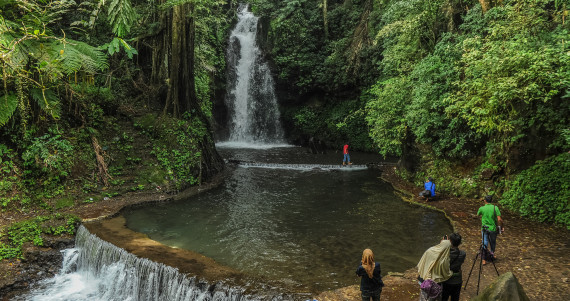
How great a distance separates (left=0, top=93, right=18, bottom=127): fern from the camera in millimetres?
9867

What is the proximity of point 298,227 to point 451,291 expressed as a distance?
6097 mm

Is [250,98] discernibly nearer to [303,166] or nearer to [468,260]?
[303,166]

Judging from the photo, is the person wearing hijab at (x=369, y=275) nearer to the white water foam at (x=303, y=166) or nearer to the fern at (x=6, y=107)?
the fern at (x=6, y=107)

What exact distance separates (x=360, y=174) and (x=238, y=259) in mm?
11863

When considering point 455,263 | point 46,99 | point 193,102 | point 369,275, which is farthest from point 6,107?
point 455,263

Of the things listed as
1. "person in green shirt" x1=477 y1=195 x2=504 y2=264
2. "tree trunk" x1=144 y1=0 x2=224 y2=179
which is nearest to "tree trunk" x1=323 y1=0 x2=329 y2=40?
"tree trunk" x1=144 y1=0 x2=224 y2=179

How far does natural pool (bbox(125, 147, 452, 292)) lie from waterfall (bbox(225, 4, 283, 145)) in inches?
501

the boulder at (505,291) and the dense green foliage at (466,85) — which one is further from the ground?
the dense green foliage at (466,85)

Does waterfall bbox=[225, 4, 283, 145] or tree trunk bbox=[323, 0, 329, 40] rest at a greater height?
tree trunk bbox=[323, 0, 329, 40]

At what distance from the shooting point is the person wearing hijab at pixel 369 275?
18.0 ft

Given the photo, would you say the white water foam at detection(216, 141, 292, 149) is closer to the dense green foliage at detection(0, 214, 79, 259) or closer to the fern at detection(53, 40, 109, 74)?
the fern at detection(53, 40, 109, 74)

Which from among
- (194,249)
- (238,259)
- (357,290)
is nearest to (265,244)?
(238,259)

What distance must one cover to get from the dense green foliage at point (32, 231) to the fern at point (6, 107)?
299cm

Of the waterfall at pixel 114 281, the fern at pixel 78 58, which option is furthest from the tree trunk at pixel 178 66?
the waterfall at pixel 114 281
